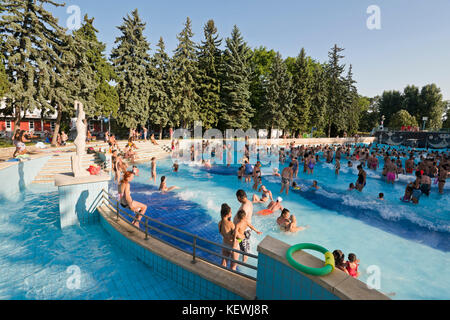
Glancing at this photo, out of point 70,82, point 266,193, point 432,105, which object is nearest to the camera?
point 266,193

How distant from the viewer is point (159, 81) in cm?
3234

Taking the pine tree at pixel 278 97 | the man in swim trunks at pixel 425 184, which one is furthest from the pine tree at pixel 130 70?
the man in swim trunks at pixel 425 184

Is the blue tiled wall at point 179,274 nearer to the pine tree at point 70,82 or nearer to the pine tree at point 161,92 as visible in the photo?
the pine tree at point 70,82

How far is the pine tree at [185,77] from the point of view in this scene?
32.7 meters

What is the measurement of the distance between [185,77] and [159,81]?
12.7 ft

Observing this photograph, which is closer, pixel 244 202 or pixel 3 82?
pixel 244 202

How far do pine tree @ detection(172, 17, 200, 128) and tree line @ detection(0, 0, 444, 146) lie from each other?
5.7 inches

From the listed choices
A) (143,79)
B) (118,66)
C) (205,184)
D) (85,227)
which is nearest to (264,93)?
(143,79)

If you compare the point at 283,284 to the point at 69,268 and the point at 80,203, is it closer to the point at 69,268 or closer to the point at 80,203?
the point at 69,268

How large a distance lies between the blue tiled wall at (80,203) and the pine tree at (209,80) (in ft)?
93.5

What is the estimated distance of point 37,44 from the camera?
1800 cm

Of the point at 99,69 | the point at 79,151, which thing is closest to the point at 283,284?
the point at 79,151

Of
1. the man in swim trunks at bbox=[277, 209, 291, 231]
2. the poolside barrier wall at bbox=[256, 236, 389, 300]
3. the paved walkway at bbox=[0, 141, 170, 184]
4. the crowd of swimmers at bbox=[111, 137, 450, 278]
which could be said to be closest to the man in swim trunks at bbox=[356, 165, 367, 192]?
the crowd of swimmers at bbox=[111, 137, 450, 278]
